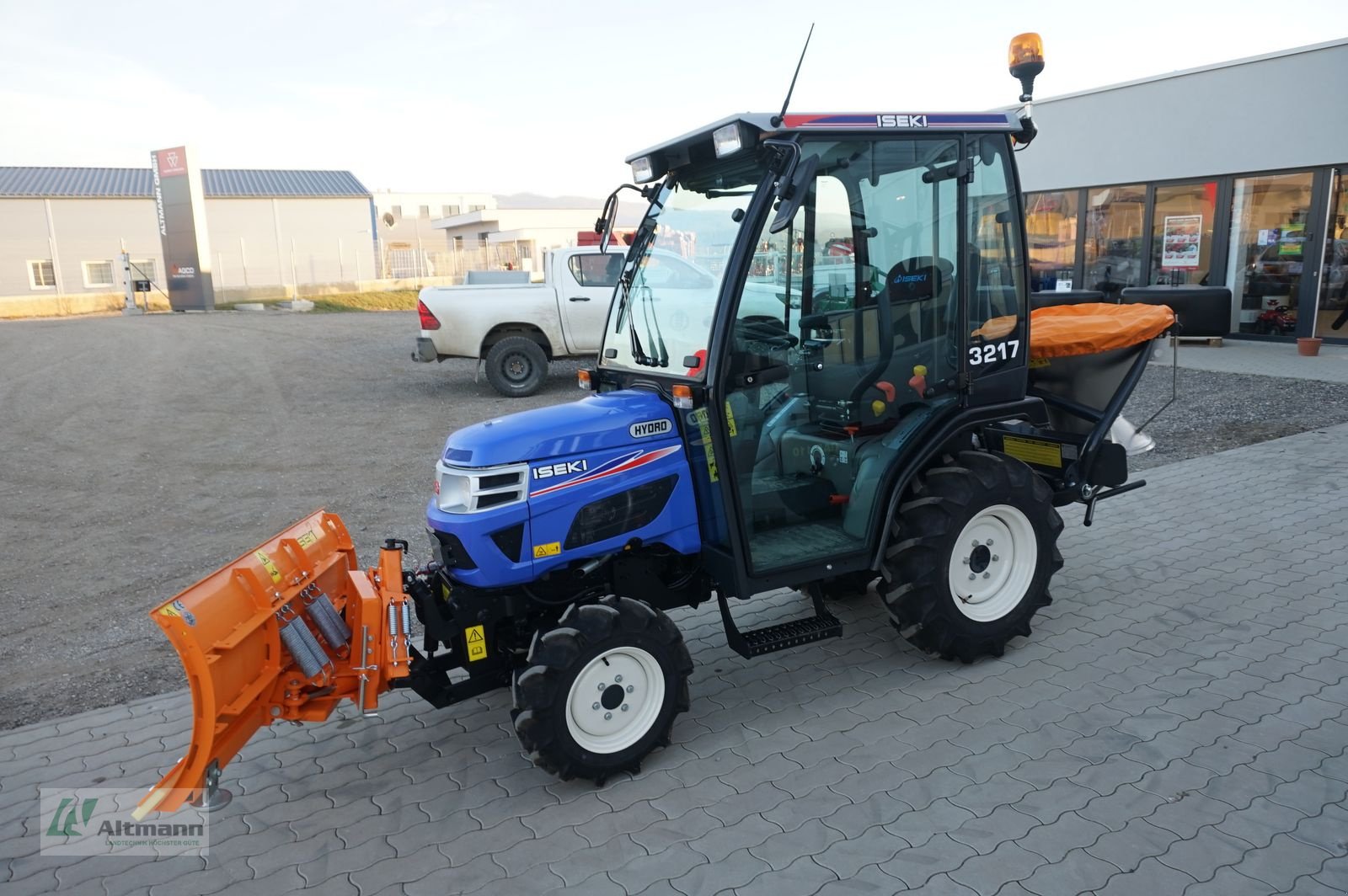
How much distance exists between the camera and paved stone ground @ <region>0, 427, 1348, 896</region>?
290 centimetres

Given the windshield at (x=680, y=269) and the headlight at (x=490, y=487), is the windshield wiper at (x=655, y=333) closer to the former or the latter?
the windshield at (x=680, y=269)

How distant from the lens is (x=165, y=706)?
4.17 m

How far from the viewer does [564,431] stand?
352 cm

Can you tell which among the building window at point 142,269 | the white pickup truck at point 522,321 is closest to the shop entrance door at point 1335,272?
the white pickup truck at point 522,321

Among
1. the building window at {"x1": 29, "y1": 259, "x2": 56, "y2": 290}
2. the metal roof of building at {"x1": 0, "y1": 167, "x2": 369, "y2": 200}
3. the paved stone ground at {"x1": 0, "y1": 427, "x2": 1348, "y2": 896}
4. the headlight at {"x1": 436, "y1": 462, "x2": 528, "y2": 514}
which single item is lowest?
the paved stone ground at {"x1": 0, "y1": 427, "x2": 1348, "y2": 896}

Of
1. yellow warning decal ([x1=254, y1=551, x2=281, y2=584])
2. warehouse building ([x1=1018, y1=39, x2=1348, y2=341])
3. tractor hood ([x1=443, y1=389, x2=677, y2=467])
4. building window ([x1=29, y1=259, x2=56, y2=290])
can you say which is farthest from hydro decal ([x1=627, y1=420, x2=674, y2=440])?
building window ([x1=29, y1=259, x2=56, y2=290])

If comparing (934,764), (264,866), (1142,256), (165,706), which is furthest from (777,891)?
(1142,256)

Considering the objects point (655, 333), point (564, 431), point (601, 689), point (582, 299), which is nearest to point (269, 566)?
point (564, 431)

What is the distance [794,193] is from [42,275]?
4001 centimetres

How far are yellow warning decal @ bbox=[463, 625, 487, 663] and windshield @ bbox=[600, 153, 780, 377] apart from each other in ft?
4.33

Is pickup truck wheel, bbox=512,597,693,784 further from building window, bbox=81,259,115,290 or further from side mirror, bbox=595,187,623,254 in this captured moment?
building window, bbox=81,259,115,290

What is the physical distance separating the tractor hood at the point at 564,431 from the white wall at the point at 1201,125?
13.3m

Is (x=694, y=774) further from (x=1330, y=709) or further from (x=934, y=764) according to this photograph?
(x=1330, y=709)

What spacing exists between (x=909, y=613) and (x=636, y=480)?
1.41 meters
